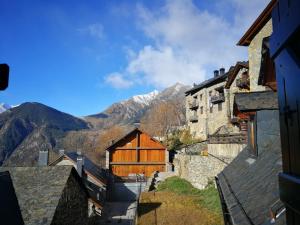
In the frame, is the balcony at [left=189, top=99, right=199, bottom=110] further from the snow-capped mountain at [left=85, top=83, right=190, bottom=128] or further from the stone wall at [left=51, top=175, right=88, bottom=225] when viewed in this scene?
the snow-capped mountain at [left=85, top=83, right=190, bottom=128]

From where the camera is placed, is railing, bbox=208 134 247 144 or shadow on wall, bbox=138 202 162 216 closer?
railing, bbox=208 134 247 144

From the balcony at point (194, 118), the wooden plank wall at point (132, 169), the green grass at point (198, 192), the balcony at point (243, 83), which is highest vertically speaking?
the balcony at point (243, 83)

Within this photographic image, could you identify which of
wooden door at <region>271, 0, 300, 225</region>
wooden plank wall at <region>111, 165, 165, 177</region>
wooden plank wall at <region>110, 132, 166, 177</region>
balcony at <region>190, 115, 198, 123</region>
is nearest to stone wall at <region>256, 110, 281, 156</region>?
wooden door at <region>271, 0, 300, 225</region>

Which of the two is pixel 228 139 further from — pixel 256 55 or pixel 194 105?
pixel 194 105

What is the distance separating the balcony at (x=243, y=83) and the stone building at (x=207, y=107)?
17.1 ft

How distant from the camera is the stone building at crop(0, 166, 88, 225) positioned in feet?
41.3

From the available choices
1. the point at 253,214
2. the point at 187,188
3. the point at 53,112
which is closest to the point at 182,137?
the point at 187,188

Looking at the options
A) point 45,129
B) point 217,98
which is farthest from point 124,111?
point 217,98

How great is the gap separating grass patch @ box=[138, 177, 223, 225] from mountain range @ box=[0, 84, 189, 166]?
48.7 metres

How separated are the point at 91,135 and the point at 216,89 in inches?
2607

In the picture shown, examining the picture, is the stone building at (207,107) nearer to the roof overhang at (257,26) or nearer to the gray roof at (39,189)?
the roof overhang at (257,26)

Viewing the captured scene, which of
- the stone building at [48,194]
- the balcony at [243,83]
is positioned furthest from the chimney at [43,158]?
the balcony at [243,83]

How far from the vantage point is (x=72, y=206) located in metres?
15.5

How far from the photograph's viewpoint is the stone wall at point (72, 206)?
13.6 meters
